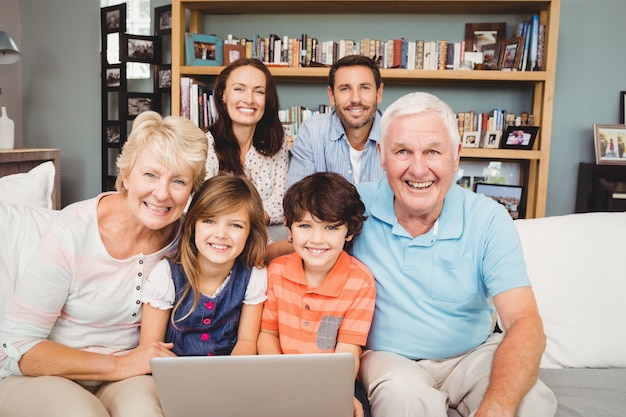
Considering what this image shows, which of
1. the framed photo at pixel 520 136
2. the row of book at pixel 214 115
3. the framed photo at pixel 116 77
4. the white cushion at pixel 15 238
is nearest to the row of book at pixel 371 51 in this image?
the row of book at pixel 214 115

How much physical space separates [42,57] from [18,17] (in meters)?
0.37

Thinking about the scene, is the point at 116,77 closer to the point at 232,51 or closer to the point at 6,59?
the point at 6,59

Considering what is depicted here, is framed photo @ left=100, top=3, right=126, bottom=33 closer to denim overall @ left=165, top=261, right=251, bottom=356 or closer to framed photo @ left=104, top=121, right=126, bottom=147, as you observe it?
framed photo @ left=104, top=121, right=126, bottom=147

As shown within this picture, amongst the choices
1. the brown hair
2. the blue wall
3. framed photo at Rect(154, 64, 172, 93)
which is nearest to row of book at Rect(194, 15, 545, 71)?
the blue wall

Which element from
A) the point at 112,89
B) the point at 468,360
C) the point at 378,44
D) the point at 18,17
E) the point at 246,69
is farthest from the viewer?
the point at 18,17

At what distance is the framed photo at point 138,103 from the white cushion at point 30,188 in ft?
7.88

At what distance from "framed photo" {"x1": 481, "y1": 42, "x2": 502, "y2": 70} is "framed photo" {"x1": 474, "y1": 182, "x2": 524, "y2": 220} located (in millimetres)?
833

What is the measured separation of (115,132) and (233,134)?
77.0 inches

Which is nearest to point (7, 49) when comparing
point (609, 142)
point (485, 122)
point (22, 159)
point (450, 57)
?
point (22, 159)

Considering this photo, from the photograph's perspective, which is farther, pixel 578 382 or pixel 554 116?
pixel 554 116

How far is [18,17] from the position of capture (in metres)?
4.45

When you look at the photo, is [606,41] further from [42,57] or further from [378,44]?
[42,57]

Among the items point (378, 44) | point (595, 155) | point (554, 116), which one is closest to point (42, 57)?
point (378, 44)

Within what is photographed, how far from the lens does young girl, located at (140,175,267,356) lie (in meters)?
1.42
